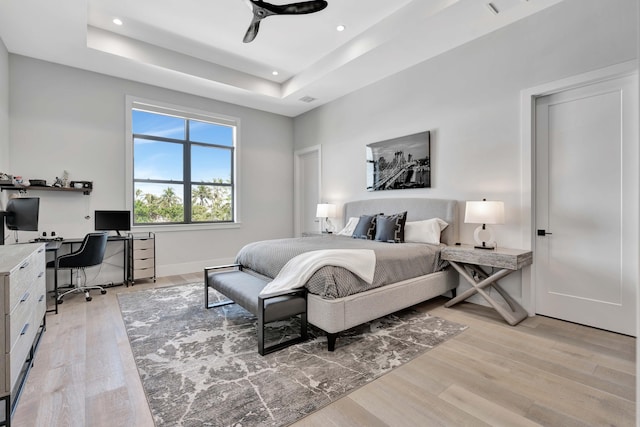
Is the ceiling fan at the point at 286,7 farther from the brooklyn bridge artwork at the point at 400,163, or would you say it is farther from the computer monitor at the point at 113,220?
the computer monitor at the point at 113,220

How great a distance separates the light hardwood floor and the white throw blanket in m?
0.80

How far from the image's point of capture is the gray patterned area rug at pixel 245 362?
169 cm

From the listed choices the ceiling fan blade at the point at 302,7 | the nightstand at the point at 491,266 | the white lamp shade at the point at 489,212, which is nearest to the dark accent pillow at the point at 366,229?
the nightstand at the point at 491,266

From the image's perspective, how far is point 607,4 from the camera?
2627 mm

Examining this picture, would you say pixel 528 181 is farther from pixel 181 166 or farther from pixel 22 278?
pixel 181 166

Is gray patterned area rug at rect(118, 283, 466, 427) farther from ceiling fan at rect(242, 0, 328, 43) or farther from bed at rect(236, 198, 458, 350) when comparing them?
ceiling fan at rect(242, 0, 328, 43)

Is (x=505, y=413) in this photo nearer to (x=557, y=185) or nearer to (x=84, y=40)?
(x=557, y=185)

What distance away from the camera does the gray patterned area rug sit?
5.54 feet

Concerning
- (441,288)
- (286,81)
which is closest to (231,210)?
(286,81)

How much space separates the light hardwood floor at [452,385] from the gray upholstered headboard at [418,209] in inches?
49.4

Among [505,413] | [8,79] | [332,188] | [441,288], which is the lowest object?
[505,413]

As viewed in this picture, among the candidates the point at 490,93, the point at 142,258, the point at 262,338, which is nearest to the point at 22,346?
the point at 262,338

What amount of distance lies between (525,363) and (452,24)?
10.7ft

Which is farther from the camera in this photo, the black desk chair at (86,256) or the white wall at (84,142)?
the white wall at (84,142)
